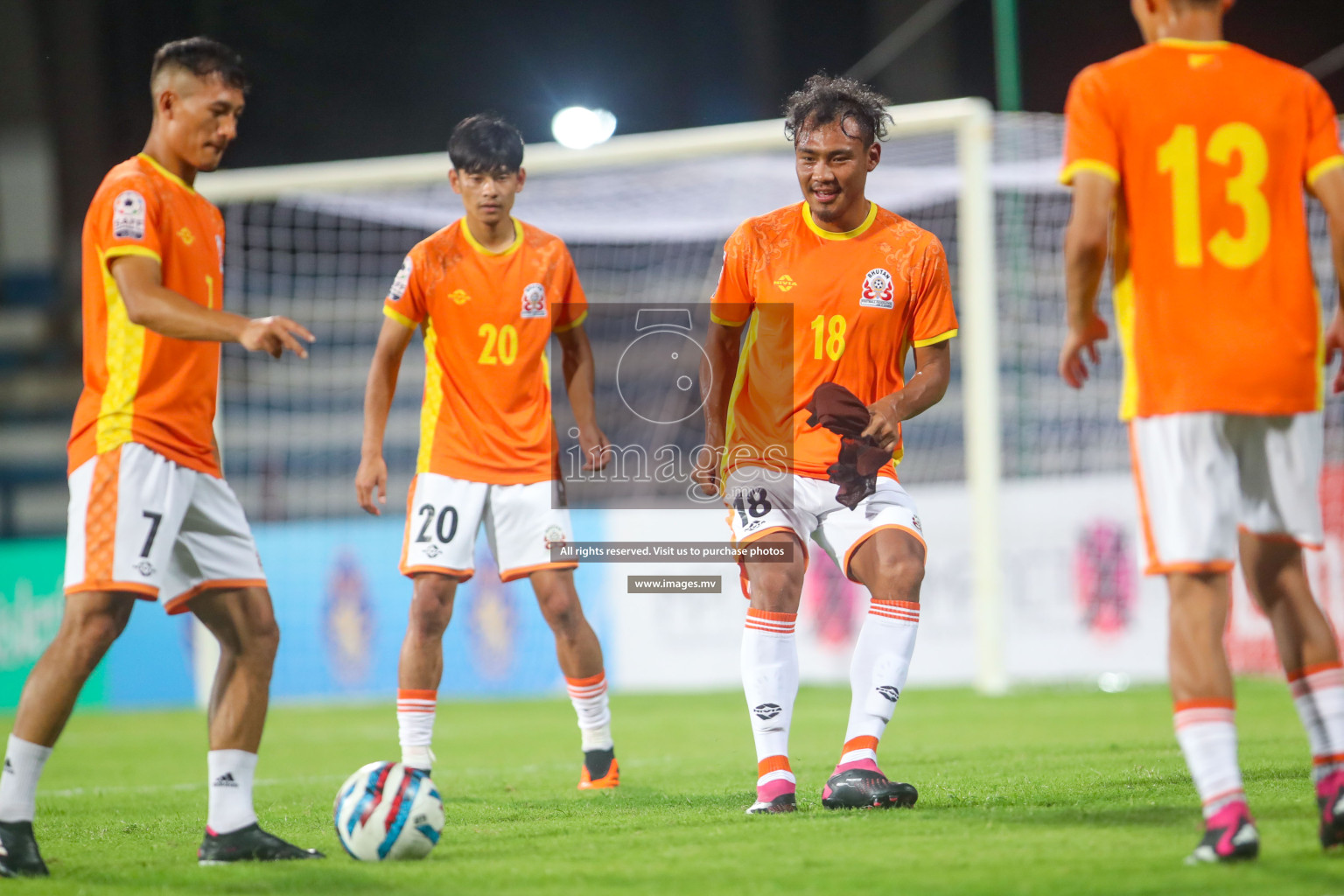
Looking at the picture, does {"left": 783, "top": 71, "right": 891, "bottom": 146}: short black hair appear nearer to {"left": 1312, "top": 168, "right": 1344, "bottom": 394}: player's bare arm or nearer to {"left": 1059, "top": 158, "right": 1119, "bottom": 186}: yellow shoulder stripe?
{"left": 1059, "top": 158, "right": 1119, "bottom": 186}: yellow shoulder stripe

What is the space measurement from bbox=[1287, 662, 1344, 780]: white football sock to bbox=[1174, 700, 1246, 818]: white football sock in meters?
0.30

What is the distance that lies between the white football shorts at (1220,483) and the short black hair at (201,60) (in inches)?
109

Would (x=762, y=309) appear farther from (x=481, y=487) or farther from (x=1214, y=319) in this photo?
(x=1214, y=319)

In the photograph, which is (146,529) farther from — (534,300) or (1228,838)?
(1228,838)

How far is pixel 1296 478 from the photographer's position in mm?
3383

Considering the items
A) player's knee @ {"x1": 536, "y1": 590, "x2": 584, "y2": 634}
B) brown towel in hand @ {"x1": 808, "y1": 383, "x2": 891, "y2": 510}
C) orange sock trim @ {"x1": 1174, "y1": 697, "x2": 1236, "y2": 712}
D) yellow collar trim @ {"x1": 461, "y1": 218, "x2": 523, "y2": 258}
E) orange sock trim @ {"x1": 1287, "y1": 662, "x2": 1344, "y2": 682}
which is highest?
yellow collar trim @ {"x1": 461, "y1": 218, "x2": 523, "y2": 258}

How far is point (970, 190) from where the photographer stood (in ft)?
35.9

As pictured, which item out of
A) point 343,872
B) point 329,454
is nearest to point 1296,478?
point 343,872

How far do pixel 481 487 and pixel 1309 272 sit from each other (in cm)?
325

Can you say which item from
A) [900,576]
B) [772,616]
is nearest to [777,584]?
[772,616]

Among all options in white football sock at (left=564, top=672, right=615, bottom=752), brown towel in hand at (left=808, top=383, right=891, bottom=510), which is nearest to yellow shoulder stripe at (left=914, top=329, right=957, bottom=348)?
brown towel in hand at (left=808, top=383, right=891, bottom=510)

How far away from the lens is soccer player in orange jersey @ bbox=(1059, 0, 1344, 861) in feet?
10.9

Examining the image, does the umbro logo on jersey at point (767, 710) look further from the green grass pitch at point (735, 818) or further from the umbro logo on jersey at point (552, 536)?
the umbro logo on jersey at point (552, 536)

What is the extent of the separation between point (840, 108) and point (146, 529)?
2624 mm
